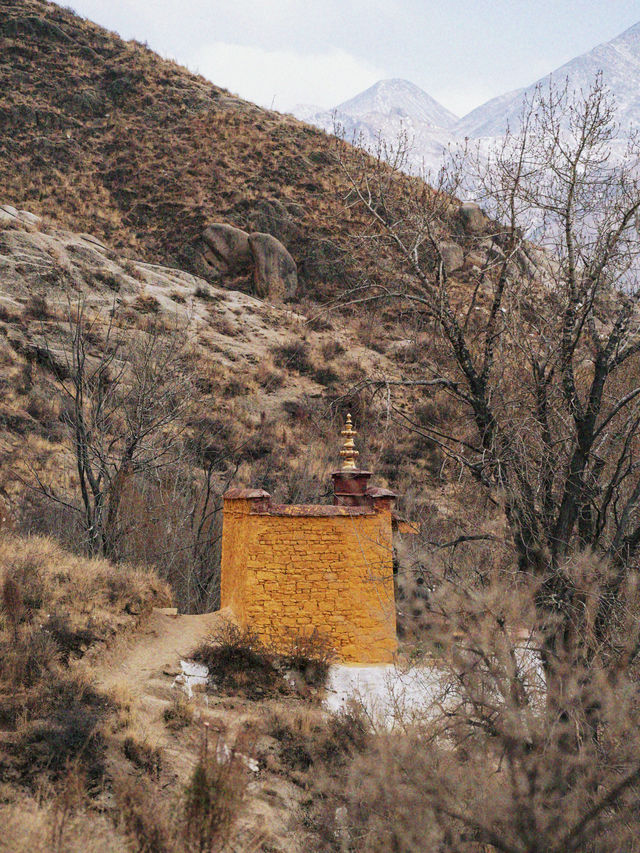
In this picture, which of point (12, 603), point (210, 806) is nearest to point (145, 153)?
point (12, 603)

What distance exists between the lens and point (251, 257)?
3603 centimetres

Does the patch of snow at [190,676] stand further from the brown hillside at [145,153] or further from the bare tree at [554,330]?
the brown hillside at [145,153]

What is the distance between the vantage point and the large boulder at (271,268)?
3497 centimetres

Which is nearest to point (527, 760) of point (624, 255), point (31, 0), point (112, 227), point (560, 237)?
point (624, 255)

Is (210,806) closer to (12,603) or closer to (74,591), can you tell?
(12,603)

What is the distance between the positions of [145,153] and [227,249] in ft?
36.8

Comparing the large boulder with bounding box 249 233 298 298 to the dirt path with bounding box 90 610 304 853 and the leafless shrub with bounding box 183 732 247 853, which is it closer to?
the dirt path with bounding box 90 610 304 853

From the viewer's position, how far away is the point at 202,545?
61.2ft

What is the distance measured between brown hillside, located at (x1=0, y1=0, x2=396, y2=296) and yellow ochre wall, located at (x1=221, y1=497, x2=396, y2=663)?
23.9 metres

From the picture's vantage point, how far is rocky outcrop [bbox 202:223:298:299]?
35281mm

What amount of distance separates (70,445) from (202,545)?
4884 millimetres

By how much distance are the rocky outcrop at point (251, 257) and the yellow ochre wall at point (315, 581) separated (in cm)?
2452

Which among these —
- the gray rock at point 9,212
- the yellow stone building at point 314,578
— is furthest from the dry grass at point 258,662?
the gray rock at point 9,212

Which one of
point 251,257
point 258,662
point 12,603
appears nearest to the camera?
point 12,603
